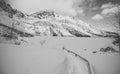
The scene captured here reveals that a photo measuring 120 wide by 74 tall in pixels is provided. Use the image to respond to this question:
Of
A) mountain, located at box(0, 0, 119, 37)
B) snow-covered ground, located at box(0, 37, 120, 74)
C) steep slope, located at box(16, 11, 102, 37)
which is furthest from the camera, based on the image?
steep slope, located at box(16, 11, 102, 37)

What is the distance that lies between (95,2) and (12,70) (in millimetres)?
3501

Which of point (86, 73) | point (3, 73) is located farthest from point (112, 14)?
point (3, 73)

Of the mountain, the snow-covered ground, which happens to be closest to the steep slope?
the mountain


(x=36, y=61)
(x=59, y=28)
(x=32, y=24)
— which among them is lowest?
(x=36, y=61)

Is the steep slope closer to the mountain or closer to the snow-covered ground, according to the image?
the mountain

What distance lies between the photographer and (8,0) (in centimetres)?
237

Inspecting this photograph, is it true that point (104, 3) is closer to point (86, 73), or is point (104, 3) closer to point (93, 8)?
point (93, 8)

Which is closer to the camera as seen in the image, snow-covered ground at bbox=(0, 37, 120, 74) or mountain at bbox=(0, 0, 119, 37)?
snow-covered ground at bbox=(0, 37, 120, 74)

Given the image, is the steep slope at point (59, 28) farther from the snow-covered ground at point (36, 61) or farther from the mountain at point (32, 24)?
the snow-covered ground at point (36, 61)

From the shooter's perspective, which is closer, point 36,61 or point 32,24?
point 36,61

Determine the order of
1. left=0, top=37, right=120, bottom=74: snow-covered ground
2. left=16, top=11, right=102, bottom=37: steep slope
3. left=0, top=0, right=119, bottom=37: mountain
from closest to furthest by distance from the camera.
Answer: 1. left=0, top=37, right=120, bottom=74: snow-covered ground
2. left=0, top=0, right=119, bottom=37: mountain
3. left=16, top=11, right=102, bottom=37: steep slope

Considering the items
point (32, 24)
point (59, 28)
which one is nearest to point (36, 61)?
point (32, 24)

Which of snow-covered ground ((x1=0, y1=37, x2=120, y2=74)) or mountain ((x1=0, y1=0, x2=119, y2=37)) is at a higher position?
mountain ((x1=0, y1=0, x2=119, y2=37))

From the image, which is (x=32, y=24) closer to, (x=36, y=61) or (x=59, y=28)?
(x=36, y=61)
